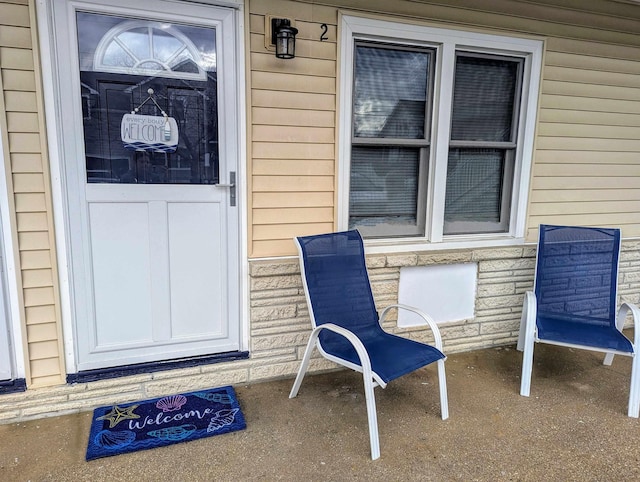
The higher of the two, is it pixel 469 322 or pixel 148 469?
pixel 469 322

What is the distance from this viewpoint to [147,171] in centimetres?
241

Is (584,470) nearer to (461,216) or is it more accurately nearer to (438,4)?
(461,216)

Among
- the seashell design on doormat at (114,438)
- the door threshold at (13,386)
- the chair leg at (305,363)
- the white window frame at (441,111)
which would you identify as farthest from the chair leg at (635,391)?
the door threshold at (13,386)

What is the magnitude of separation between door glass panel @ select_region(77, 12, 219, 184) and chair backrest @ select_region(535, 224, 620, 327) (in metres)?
2.19

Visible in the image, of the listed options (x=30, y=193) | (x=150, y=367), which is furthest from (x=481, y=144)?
(x=30, y=193)

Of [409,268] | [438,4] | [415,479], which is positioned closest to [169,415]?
[415,479]

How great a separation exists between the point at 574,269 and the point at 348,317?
159 cm

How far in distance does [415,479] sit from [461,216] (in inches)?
71.6

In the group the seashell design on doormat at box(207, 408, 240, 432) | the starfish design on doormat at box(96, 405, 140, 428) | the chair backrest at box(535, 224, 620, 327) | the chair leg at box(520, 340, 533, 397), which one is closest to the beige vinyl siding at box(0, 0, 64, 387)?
the starfish design on doormat at box(96, 405, 140, 428)

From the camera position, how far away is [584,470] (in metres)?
2.03

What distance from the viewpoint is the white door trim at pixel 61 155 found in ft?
7.04

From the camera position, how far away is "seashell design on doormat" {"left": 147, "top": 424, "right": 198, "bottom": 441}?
2209 millimetres

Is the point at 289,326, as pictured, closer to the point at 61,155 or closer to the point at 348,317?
the point at 348,317

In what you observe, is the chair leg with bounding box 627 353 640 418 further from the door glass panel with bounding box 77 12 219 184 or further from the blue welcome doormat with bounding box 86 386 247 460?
the door glass panel with bounding box 77 12 219 184
